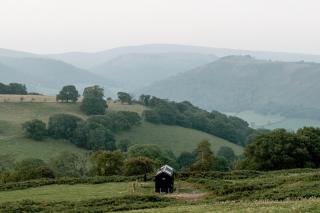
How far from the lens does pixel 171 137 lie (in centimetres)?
15762

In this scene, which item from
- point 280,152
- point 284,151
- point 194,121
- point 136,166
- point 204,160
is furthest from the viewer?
point 194,121

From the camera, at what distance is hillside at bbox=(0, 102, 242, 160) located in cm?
12331

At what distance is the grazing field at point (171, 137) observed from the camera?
149750 mm

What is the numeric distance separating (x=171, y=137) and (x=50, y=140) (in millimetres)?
40598

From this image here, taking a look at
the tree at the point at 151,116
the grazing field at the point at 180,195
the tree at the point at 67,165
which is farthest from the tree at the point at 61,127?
the grazing field at the point at 180,195

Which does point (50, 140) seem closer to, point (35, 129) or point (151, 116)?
point (35, 129)

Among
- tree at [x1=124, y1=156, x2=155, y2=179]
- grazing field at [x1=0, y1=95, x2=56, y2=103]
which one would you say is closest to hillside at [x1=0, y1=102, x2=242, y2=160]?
grazing field at [x1=0, y1=95, x2=56, y2=103]

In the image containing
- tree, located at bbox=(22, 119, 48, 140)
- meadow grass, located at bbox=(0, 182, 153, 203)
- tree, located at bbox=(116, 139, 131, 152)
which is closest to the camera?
meadow grass, located at bbox=(0, 182, 153, 203)

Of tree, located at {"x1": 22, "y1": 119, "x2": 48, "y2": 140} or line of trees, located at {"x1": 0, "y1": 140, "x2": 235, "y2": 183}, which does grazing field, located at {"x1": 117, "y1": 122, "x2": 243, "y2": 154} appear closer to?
tree, located at {"x1": 22, "y1": 119, "x2": 48, "y2": 140}

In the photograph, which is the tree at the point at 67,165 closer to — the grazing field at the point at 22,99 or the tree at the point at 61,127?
the tree at the point at 61,127

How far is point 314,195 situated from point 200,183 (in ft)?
63.6

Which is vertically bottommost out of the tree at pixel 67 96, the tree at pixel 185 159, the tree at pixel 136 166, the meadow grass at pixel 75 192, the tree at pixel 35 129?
the tree at pixel 185 159

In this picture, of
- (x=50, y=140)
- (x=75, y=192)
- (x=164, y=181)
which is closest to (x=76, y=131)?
(x=50, y=140)

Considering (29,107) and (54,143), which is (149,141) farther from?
(29,107)
